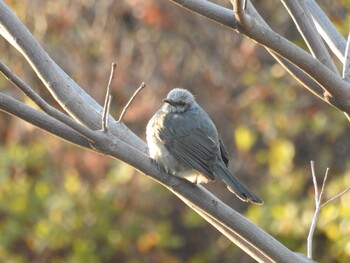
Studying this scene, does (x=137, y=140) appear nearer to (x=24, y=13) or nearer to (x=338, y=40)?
(x=338, y=40)

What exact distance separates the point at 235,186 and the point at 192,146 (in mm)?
578

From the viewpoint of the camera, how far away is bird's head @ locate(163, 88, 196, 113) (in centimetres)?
430

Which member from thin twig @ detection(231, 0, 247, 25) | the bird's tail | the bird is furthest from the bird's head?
thin twig @ detection(231, 0, 247, 25)

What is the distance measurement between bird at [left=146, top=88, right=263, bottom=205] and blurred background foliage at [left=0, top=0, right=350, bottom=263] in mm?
2512

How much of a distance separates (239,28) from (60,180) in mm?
5492

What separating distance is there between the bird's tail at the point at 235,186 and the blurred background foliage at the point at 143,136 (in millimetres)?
2809

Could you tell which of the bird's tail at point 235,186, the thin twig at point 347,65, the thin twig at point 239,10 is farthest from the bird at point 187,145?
the thin twig at point 239,10

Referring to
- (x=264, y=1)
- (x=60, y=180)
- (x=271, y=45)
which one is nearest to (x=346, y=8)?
(x=264, y=1)

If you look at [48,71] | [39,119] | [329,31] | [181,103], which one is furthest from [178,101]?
[39,119]

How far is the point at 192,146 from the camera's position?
3.97 m

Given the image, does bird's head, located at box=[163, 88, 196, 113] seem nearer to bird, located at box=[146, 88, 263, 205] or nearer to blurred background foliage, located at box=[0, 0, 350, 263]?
bird, located at box=[146, 88, 263, 205]

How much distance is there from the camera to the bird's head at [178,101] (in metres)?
4.30

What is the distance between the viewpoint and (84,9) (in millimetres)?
8516

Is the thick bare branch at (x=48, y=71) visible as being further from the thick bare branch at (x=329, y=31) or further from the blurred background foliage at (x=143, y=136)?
the blurred background foliage at (x=143, y=136)
